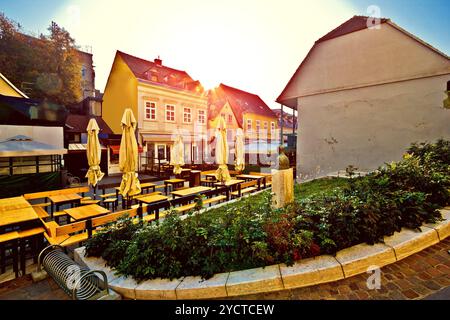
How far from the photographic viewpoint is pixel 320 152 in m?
12.7

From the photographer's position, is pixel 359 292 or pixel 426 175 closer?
pixel 359 292

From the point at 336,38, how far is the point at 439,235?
1152 cm

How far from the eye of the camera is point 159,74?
925 inches

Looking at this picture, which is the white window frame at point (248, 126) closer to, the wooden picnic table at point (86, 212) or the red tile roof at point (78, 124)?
the red tile roof at point (78, 124)

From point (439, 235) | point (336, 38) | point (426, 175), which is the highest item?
point (336, 38)

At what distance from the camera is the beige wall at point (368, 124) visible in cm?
959

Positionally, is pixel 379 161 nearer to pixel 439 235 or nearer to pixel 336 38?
pixel 336 38

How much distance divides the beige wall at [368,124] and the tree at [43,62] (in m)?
22.4

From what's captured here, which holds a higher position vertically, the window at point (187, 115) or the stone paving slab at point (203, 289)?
the window at point (187, 115)

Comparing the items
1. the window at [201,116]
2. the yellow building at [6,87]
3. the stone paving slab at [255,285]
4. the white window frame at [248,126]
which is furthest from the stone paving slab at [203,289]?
the white window frame at [248,126]

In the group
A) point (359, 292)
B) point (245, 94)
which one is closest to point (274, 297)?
point (359, 292)

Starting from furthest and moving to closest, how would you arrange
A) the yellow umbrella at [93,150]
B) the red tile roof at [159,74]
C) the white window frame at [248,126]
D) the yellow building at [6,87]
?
the white window frame at [248,126]
the red tile roof at [159,74]
the yellow building at [6,87]
the yellow umbrella at [93,150]

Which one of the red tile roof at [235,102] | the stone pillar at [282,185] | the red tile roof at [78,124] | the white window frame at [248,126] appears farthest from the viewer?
the white window frame at [248,126]

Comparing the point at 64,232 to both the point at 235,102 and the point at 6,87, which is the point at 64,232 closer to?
the point at 6,87
